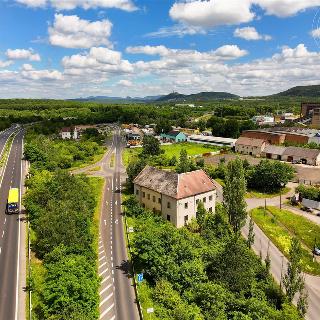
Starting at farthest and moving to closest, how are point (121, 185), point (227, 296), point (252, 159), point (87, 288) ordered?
1. point (252, 159)
2. point (121, 185)
3. point (227, 296)
4. point (87, 288)

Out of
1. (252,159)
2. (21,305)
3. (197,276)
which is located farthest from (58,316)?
(252,159)

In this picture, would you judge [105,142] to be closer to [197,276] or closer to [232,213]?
[232,213]

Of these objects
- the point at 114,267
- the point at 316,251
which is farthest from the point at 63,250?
the point at 316,251

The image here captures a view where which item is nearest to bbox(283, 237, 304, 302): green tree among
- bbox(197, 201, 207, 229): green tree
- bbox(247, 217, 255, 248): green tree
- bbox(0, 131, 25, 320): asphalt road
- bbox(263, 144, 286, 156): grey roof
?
bbox(247, 217, 255, 248): green tree

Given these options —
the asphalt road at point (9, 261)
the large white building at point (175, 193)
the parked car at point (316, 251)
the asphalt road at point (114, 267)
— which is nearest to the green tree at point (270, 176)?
the large white building at point (175, 193)

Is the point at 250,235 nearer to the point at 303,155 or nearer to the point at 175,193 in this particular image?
the point at 175,193
